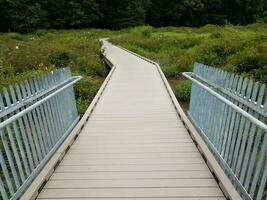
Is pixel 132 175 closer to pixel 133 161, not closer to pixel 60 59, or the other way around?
pixel 133 161

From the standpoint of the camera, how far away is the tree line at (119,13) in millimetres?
55219

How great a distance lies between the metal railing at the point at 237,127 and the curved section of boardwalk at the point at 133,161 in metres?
0.30

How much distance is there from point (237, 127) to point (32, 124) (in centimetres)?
252

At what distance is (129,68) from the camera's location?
14883 mm

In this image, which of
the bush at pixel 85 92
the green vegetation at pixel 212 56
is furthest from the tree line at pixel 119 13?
the bush at pixel 85 92

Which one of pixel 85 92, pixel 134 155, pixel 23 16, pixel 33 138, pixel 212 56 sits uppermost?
pixel 33 138

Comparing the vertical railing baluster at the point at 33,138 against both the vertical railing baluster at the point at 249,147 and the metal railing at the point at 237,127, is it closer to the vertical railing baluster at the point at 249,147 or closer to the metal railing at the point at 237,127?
the metal railing at the point at 237,127

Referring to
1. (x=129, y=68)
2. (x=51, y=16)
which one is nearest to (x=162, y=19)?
(x=51, y=16)

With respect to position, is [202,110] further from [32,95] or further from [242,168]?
[32,95]

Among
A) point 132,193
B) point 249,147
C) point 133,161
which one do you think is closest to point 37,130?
point 133,161

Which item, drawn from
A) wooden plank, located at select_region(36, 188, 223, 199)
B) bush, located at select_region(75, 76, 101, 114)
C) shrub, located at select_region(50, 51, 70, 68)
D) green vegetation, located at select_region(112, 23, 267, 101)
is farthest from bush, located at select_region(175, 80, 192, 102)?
wooden plank, located at select_region(36, 188, 223, 199)

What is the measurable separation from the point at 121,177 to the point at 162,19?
65430mm

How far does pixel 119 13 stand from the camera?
61.6 m

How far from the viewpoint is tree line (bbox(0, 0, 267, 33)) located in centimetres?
5522
